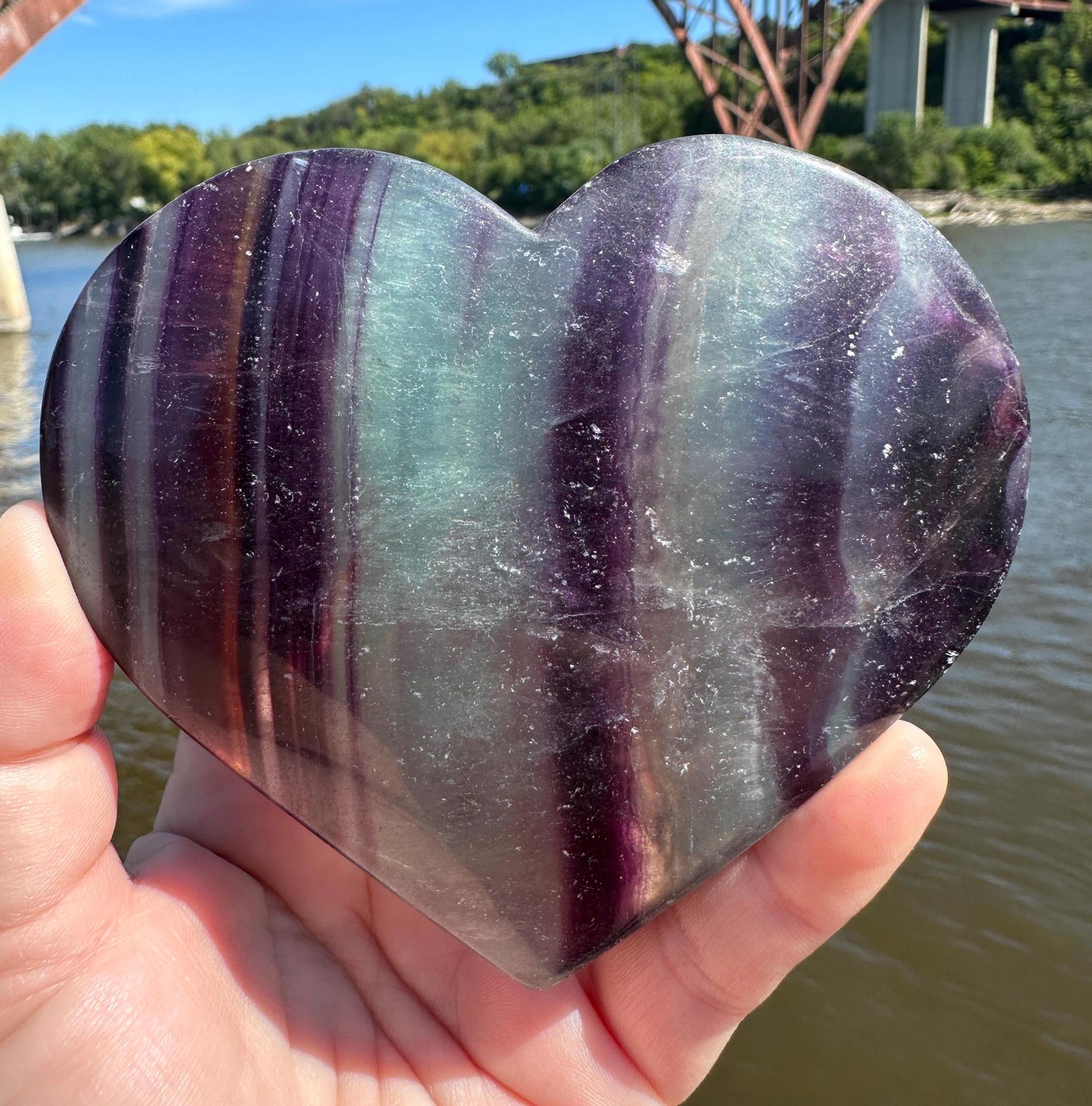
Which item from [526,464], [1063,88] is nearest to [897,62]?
[1063,88]

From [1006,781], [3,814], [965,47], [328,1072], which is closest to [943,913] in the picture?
[1006,781]

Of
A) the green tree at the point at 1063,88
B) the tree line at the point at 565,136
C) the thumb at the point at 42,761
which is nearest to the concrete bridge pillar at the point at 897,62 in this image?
the tree line at the point at 565,136

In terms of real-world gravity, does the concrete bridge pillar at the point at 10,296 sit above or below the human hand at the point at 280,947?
below

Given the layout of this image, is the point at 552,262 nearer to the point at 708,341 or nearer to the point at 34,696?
the point at 708,341

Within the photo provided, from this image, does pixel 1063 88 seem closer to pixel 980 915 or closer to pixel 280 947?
pixel 980 915

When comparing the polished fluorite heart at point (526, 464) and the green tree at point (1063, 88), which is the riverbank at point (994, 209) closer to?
the green tree at point (1063, 88)

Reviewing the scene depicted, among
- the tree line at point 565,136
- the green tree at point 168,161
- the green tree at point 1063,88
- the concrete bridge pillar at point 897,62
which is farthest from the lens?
the green tree at point 168,161

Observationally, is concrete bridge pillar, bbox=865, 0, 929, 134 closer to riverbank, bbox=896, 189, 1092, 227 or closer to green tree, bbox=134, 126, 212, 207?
riverbank, bbox=896, 189, 1092, 227
